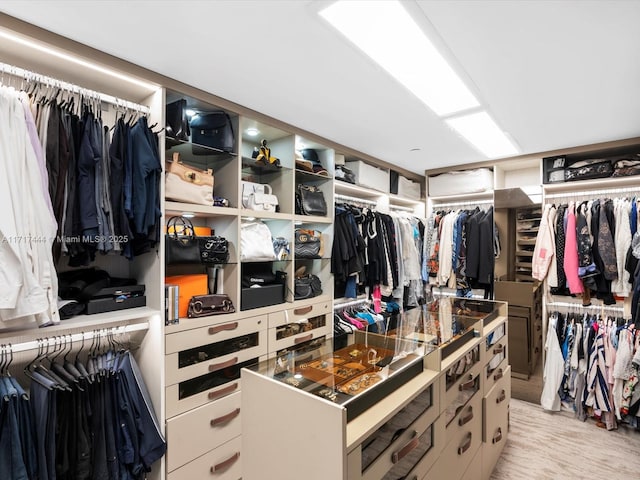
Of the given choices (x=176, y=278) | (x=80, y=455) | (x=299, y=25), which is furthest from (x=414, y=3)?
(x=80, y=455)

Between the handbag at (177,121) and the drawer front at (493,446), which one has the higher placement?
the handbag at (177,121)

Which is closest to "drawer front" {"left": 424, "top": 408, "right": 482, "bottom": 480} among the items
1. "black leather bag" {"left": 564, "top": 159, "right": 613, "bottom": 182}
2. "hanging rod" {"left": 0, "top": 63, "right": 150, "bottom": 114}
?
"hanging rod" {"left": 0, "top": 63, "right": 150, "bottom": 114}

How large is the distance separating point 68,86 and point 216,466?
2354mm

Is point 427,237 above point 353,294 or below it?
above

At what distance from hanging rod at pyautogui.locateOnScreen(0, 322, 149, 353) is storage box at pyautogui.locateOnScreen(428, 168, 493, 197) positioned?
359cm

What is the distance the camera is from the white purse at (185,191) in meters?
2.09

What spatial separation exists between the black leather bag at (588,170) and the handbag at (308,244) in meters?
2.58

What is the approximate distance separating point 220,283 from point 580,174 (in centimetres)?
352

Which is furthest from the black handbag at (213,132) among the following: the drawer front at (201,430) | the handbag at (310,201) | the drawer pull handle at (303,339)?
the drawer front at (201,430)

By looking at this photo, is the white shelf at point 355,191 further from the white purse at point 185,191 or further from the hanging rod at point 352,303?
the white purse at point 185,191

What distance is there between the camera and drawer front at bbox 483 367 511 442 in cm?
211

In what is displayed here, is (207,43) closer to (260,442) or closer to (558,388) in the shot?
(260,442)

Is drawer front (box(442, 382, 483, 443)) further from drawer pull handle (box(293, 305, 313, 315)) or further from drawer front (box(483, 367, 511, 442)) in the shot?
drawer pull handle (box(293, 305, 313, 315))

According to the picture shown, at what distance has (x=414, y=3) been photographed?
4.34 ft
